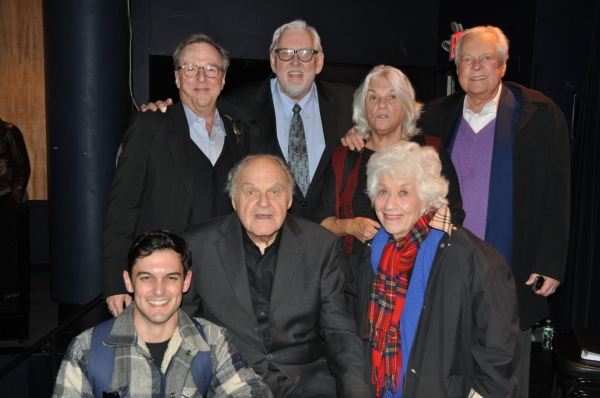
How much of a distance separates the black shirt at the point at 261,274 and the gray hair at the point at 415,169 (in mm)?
531

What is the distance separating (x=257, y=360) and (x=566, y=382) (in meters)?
1.62

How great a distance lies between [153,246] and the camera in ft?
8.21

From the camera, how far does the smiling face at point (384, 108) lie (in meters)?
3.21

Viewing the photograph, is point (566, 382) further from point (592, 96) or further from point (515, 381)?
point (592, 96)

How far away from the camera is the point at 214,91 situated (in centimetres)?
333

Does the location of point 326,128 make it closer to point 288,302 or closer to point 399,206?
point 399,206

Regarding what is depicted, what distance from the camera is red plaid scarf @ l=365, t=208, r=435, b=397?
8.73 ft

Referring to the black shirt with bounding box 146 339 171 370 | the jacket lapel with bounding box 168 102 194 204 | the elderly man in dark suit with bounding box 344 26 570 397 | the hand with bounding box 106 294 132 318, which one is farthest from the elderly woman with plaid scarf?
the hand with bounding box 106 294 132 318

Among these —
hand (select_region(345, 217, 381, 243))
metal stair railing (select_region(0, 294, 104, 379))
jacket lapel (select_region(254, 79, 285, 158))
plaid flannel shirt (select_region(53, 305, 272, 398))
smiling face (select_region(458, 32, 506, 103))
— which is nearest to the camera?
plaid flannel shirt (select_region(53, 305, 272, 398))

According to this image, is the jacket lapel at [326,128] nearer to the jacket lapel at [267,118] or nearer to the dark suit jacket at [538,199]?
the jacket lapel at [267,118]

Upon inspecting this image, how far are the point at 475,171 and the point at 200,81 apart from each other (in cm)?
152

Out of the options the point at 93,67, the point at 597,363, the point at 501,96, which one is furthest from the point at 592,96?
the point at 93,67

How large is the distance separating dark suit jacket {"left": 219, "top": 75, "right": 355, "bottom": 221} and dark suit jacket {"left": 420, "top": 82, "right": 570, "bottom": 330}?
981 mm

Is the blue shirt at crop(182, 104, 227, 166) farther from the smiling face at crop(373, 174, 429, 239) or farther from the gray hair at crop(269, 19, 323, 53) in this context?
the smiling face at crop(373, 174, 429, 239)
